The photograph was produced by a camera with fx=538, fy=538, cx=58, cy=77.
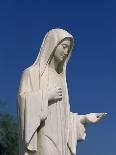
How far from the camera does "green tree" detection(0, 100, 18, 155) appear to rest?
4194 cm

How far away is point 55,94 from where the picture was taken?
37.4 ft

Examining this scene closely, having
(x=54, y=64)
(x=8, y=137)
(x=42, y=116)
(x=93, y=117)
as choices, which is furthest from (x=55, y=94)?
(x=8, y=137)

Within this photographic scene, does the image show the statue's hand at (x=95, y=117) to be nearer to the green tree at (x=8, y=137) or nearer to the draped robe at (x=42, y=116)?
the draped robe at (x=42, y=116)

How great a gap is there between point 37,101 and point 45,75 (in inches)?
30.9

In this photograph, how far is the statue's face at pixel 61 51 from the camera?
465 inches

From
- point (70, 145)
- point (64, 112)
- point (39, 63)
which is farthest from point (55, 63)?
point (70, 145)

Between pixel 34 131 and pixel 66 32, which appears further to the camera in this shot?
pixel 66 32

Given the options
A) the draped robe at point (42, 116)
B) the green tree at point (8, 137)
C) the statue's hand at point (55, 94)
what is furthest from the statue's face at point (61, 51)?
the green tree at point (8, 137)

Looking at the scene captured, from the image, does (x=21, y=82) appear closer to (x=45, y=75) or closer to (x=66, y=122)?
(x=45, y=75)

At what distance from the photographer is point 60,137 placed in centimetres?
1138

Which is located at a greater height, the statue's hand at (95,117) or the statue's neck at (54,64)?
the statue's neck at (54,64)

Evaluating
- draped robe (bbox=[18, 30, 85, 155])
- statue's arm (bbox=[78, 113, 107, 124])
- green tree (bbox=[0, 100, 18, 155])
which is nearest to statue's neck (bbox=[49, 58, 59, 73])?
draped robe (bbox=[18, 30, 85, 155])

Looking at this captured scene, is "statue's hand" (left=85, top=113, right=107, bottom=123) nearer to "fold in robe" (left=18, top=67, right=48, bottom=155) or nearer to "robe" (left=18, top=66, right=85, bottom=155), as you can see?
"robe" (left=18, top=66, right=85, bottom=155)

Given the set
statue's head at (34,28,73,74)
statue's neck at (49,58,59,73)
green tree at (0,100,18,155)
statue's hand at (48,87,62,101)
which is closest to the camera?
statue's hand at (48,87,62,101)
